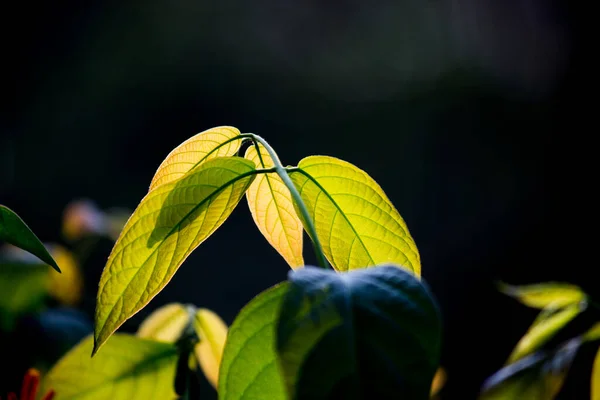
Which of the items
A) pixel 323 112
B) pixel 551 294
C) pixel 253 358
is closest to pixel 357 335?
pixel 253 358

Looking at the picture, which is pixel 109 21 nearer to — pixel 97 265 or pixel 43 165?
pixel 43 165

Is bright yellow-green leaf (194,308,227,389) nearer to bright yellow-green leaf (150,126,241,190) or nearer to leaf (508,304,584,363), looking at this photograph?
bright yellow-green leaf (150,126,241,190)

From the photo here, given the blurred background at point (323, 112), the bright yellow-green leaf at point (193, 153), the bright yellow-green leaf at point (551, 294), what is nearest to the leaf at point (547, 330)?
the bright yellow-green leaf at point (551, 294)

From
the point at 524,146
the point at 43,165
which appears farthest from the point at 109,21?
the point at 524,146

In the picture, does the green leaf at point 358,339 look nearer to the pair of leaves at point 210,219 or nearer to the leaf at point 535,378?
the pair of leaves at point 210,219

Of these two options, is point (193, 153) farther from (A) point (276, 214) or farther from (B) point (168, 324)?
(B) point (168, 324)
